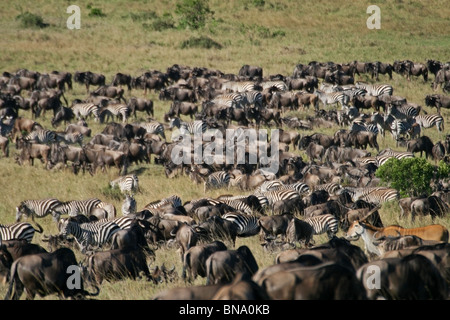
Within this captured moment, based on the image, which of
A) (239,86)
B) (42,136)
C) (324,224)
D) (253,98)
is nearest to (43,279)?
(324,224)

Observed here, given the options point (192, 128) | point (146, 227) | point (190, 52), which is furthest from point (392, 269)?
point (190, 52)

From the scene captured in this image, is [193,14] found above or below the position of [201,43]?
above

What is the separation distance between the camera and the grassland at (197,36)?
77.3ft

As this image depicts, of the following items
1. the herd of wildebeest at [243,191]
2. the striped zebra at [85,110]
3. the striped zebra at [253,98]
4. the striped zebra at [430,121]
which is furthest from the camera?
the striped zebra at [253,98]

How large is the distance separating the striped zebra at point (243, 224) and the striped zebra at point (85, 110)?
1853cm

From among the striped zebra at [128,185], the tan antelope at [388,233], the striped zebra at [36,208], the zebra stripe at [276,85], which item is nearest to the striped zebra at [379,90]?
the zebra stripe at [276,85]

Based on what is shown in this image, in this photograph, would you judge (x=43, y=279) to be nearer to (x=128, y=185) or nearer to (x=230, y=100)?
(x=128, y=185)

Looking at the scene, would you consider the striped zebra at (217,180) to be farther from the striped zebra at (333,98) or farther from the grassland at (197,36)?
the striped zebra at (333,98)

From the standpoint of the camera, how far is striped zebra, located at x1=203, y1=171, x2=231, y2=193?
68.8ft

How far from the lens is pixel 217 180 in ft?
69.4

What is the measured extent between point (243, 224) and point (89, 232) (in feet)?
11.1

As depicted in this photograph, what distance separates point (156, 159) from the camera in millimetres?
24625

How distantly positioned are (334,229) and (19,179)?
1264 centimetres

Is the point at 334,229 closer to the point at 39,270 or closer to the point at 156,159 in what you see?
the point at 39,270
